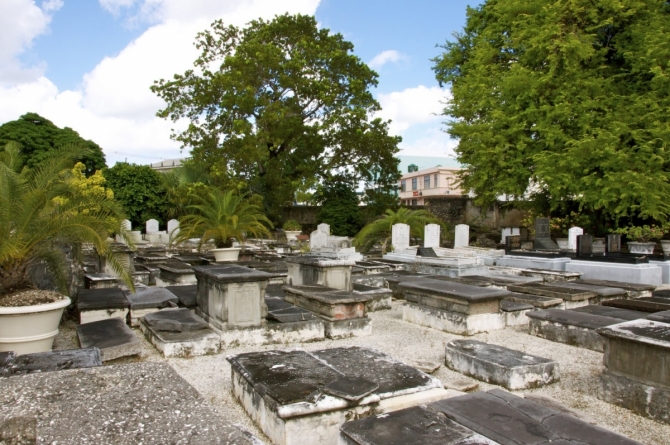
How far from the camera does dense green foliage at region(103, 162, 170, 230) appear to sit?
71.6ft

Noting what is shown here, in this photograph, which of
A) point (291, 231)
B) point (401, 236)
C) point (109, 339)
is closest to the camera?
point (109, 339)

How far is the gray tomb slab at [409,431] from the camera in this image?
2303 mm

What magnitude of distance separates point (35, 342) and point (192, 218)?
26.5ft

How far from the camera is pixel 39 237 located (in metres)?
4.61

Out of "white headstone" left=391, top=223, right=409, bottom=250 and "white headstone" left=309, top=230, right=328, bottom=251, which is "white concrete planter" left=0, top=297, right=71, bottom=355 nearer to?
"white headstone" left=391, top=223, right=409, bottom=250

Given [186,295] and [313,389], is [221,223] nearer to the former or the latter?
[186,295]

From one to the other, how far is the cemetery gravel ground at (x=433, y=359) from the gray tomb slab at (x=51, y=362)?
2.58ft

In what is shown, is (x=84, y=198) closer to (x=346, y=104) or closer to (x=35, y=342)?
(x=35, y=342)

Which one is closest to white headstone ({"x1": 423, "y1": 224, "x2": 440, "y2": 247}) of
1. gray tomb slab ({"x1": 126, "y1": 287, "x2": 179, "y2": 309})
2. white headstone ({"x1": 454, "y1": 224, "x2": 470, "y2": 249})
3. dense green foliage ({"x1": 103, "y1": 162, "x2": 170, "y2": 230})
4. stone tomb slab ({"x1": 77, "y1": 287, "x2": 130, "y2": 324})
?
white headstone ({"x1": 454, "y1": 224, "x2": 470, "y2": 249})

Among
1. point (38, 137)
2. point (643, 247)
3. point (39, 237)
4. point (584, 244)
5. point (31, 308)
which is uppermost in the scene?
point (38, 137)

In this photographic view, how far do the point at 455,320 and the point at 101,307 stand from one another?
4153mm

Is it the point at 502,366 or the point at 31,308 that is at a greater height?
the point at 31,308

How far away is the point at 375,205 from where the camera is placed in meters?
22.6

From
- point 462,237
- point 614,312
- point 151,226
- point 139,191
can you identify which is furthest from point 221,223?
point 139,191
